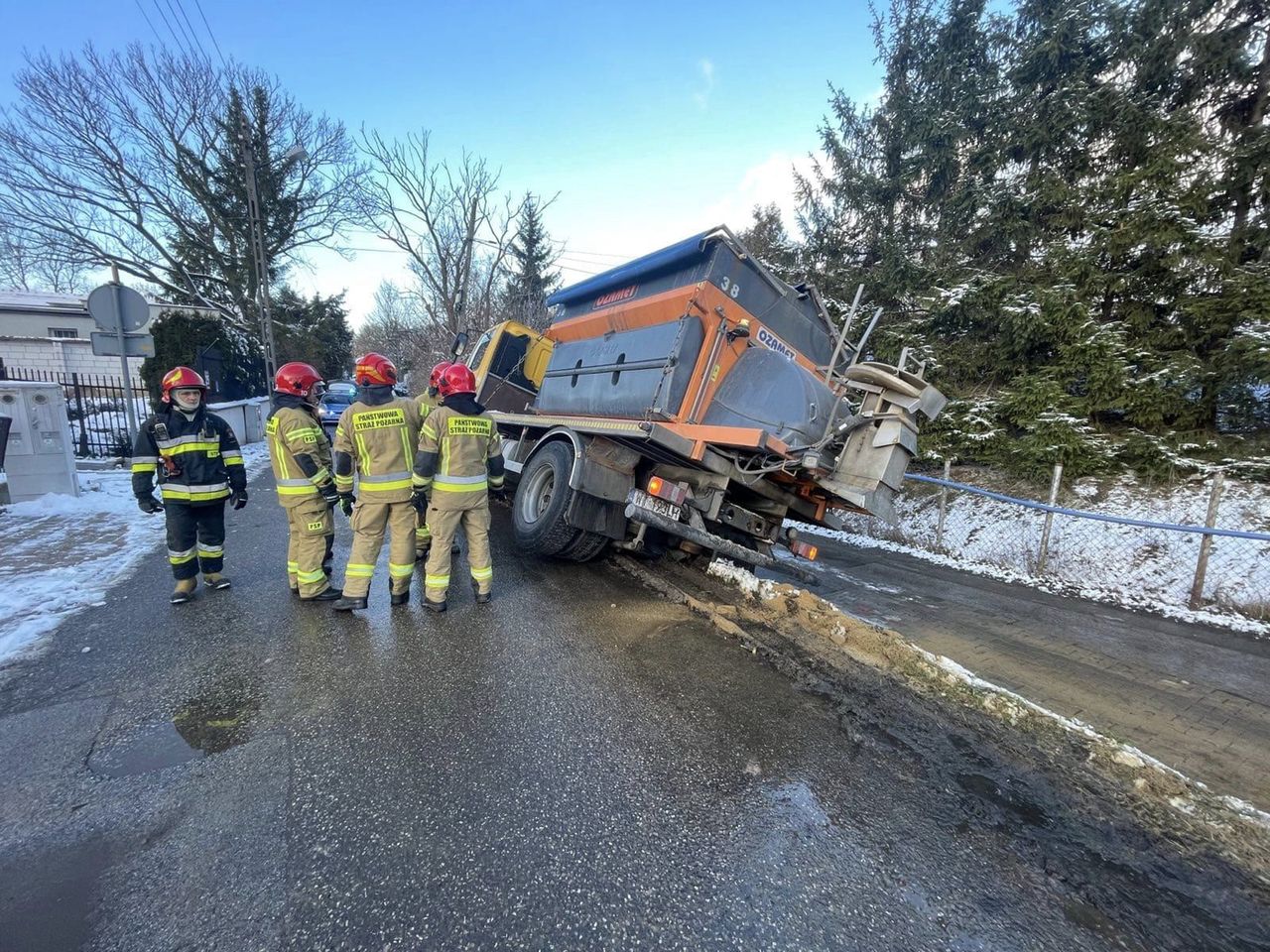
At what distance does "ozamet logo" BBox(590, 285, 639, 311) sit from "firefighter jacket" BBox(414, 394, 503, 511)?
2.24m

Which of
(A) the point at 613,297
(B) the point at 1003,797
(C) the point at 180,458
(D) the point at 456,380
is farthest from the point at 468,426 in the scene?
(B) the point at 1003,797

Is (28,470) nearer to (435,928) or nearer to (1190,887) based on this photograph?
(435,928)

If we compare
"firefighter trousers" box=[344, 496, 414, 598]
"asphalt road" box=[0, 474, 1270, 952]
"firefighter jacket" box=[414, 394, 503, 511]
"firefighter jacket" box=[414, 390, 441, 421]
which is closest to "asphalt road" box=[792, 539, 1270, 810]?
"asphalt road" box=[0, 474, 1270, 952]

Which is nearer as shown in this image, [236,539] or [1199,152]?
[236,539]

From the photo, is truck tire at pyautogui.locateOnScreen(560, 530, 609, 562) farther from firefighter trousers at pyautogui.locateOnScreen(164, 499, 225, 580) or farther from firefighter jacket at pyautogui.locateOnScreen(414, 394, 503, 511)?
firefighter trousers at pyautogui.locateOnScreen(164, 499, 225, 580)

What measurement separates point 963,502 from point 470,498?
26.3 feet

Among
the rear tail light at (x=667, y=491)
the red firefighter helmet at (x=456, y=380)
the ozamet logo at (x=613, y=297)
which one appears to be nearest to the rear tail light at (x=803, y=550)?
the rear tail light at (x=667, y=491)

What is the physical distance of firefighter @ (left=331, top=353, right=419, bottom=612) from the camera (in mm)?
4102

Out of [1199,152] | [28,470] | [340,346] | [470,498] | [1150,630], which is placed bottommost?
[1150,630]

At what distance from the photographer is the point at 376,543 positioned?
4.18 metres

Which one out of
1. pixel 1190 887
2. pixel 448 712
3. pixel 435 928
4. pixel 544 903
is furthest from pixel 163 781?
pixel 1190 887

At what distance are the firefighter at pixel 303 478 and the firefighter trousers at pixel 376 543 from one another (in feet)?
0.88

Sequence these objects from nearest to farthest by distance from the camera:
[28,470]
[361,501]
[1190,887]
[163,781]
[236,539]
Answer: [1190,887] → [163,781] → [361,501] → [236,539] → [28,470]

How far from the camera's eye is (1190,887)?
6.48 ft
